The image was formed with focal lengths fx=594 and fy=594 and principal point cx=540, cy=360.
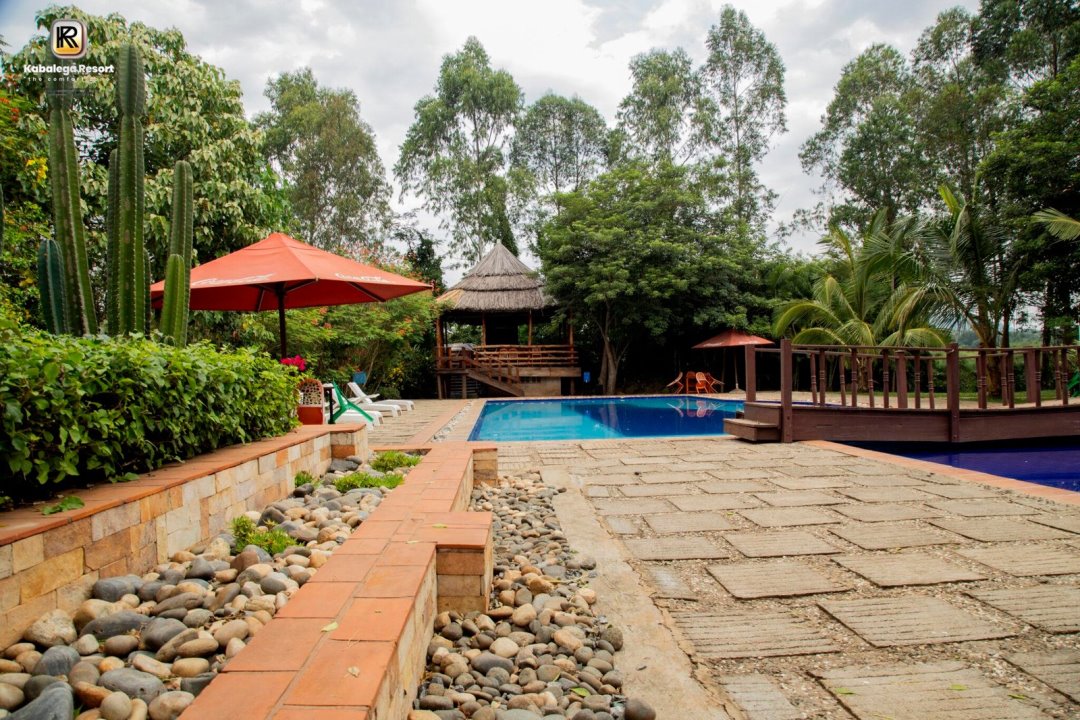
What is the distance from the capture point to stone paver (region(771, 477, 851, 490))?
416 centimetres

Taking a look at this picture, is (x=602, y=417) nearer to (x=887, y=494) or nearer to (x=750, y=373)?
(x=750, y=373)

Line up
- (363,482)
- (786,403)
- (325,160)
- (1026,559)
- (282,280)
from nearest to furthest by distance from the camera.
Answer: (1026,559) < (363,482) < (282,280) < (786,403) < (325,160)

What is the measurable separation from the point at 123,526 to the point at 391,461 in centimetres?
220

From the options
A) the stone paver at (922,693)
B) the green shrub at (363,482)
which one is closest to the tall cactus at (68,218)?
the green shrub at (363,482)

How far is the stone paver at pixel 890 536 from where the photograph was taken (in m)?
2.83

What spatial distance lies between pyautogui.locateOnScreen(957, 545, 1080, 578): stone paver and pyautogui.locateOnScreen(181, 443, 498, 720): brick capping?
7.08 feet

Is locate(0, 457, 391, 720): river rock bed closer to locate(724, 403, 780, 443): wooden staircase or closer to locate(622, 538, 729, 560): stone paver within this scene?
locate(622, 538, 729, 560): stone paver

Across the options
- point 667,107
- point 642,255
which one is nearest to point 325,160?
point 642,255

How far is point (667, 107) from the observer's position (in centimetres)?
2250

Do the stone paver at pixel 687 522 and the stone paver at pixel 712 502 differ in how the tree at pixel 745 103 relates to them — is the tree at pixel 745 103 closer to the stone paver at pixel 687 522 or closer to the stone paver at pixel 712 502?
the stone paver at pixel 712 502

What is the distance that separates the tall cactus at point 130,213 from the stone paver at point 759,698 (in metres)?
3.84

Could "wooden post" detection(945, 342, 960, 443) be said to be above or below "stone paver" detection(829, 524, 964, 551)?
above

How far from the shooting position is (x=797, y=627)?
6.66 ft

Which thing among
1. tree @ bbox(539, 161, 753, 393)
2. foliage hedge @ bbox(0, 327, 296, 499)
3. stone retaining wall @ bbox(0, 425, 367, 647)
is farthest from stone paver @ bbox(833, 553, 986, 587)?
tree @ bbox(539, 161, 753, 393)
